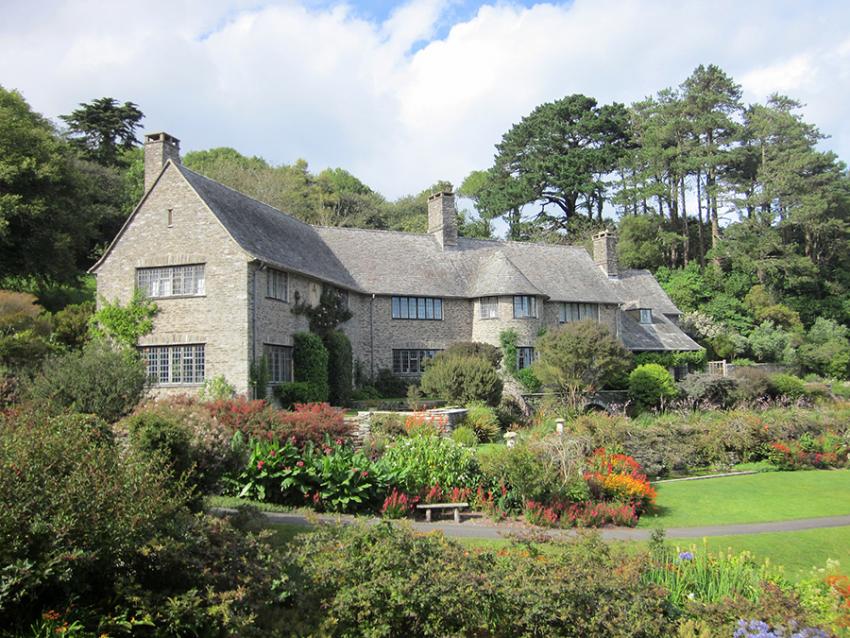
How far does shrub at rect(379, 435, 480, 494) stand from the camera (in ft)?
48.3

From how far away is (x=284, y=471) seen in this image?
44.7ft

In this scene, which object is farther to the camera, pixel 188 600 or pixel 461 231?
pixel 461 231

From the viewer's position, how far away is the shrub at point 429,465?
580 inches

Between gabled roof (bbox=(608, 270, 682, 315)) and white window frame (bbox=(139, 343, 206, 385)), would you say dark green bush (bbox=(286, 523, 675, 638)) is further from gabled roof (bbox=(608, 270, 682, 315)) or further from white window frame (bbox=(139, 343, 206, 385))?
gabled roof (bbox=(608, 270, 682, 315))

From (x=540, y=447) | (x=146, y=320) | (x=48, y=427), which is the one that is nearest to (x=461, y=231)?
(x=146, y=320)

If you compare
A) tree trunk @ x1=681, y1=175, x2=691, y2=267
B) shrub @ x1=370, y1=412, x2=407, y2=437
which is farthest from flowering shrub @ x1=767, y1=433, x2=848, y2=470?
tree trunk @ x1=681, y1=175, x2=691, y2=267

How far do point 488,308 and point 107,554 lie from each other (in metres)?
29.4

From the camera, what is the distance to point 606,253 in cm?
4319

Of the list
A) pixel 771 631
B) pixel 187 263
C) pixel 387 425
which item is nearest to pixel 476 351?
pixel 387 425

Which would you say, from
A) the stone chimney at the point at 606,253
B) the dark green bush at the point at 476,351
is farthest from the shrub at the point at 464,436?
the stone chimney at the point at 606,253

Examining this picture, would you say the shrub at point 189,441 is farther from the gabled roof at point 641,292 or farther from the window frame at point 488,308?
the gabled roof at point 641,292

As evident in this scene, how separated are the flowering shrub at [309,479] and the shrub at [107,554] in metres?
5.92

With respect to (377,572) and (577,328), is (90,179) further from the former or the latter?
(377,572)

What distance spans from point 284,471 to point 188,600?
7.18 meters
